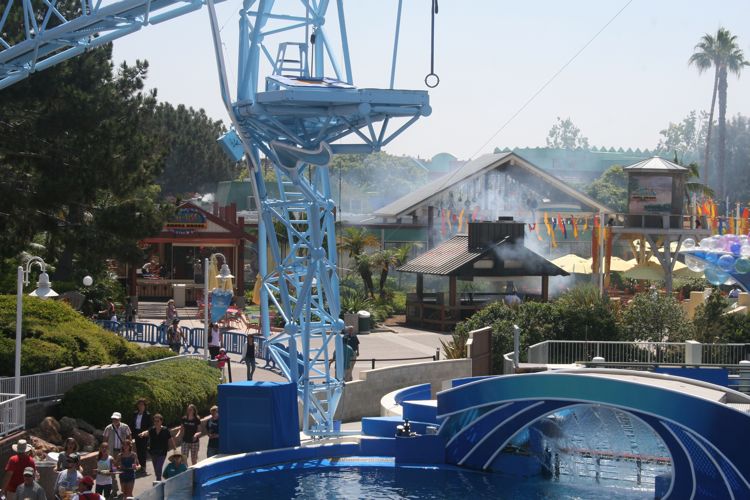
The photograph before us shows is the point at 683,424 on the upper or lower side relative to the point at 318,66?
lower

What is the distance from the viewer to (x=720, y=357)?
105 ft

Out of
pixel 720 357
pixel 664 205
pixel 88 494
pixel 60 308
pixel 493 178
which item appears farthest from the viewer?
pixel 493 178

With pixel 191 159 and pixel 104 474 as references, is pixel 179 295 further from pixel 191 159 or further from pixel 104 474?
pixel 191 159

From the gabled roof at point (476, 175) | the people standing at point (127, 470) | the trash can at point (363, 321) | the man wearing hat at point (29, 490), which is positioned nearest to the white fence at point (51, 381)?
the people standing at point (127, 470)

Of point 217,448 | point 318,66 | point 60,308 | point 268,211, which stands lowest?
point 217,448

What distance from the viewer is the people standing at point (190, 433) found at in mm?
21391

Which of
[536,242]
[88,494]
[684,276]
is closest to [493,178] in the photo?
[536,242]

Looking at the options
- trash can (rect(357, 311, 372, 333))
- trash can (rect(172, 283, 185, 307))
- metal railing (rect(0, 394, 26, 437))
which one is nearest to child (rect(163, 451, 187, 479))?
metal railing (rect(0, 394, 26, 437))

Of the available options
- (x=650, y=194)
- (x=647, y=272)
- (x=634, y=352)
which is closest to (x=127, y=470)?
(x=634, y=352)

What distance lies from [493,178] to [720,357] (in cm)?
3596

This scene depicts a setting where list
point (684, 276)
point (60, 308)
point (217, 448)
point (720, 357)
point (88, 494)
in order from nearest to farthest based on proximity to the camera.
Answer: point (88, 494), point (217, 448), point (60, 308), point (720, 357), point (684, 276)

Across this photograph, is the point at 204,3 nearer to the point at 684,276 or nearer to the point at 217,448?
the point at 217,448

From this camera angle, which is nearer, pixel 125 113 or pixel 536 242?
pixel 125 113

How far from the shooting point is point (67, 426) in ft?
78.0
